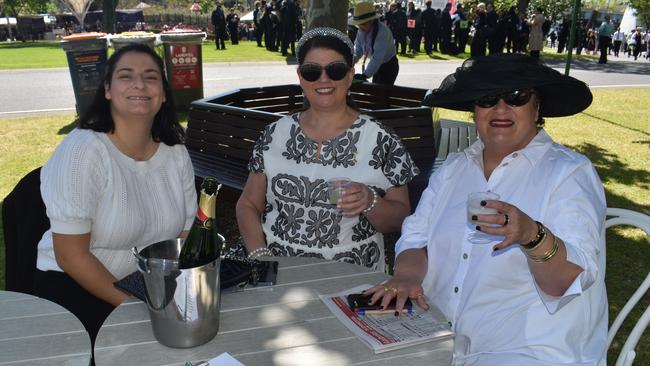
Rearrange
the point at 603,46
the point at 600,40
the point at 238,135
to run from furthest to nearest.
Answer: the point at 600,40
the point at 603,46
the point at 238,135

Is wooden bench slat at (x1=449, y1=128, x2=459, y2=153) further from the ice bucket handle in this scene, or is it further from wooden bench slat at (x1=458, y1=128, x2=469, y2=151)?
the ice bucket handle

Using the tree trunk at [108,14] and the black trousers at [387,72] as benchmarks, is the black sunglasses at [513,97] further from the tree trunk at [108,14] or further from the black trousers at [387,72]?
the tree trunk at [108,14]

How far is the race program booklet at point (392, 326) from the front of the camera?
1.63 meters

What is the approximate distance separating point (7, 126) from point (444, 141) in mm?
6661

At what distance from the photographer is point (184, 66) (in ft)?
31.7

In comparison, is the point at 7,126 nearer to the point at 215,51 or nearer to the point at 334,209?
the point at 334,209

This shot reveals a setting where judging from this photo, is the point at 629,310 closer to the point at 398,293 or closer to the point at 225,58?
the point at 398,293

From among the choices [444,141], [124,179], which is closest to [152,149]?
[124,179]

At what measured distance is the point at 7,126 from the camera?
824 cm

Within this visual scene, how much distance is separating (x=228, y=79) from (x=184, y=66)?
12.6 ft

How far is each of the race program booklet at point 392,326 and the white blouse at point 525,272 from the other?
9.2 inches

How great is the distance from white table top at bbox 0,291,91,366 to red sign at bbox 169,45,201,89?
27.0 ft

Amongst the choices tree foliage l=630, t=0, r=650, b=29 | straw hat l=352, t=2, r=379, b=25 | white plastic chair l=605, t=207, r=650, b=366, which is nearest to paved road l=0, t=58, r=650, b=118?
straw hat l=352, t=2, r=379, b=25

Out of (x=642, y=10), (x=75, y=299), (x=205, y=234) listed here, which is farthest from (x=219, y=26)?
(x=642, y=10)
